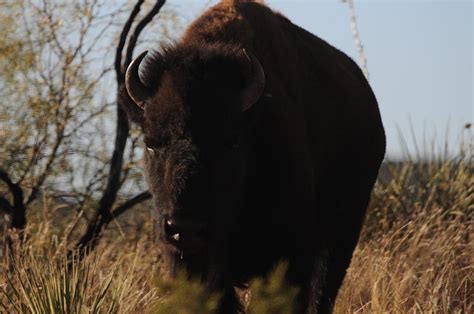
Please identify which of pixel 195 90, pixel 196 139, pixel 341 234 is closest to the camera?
pixel 196 139

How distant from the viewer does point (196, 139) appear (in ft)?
15.9

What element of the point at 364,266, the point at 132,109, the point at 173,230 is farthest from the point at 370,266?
the point at 173,230

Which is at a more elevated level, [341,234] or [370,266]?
[341,234]

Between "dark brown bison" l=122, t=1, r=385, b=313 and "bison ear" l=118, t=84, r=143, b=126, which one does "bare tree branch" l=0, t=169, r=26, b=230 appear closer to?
"dark brown bison" l=122, t=1, r=385, b=313

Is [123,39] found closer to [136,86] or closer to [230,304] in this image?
[136,86]

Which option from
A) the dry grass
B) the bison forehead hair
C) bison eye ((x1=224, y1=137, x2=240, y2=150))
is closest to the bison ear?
the bison forehead hair

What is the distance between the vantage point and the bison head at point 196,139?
4715 millimetres

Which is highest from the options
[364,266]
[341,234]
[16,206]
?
[16,206]

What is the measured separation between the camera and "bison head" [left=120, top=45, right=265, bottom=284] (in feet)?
15.5

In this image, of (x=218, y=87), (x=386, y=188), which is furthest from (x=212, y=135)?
(x=386, y=188)

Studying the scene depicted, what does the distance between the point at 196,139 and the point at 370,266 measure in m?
2.94

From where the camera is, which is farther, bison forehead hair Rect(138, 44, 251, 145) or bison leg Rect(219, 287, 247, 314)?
bison leg Rect(219, 287, 247, 314)

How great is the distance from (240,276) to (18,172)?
342 cm

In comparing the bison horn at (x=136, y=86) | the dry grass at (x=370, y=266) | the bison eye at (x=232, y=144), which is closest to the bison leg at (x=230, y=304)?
the dry grass at (x=370, y=266)
